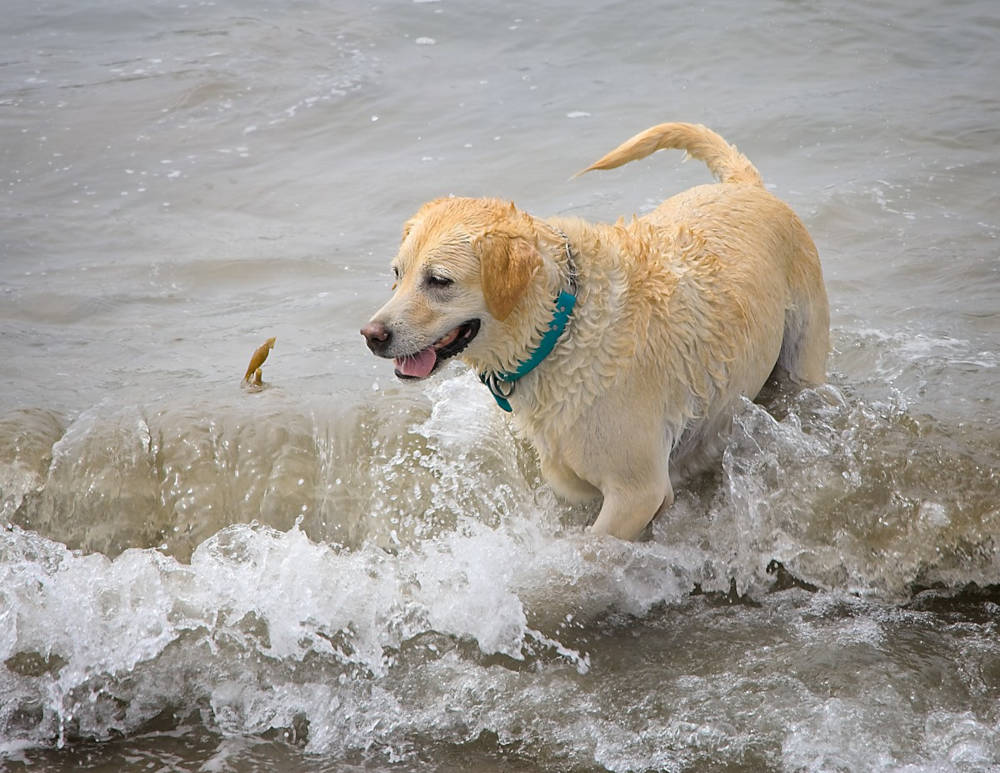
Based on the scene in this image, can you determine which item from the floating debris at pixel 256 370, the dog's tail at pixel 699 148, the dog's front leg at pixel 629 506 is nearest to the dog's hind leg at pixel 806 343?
the dog's tail at pixel 699 148

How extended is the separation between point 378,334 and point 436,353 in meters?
0.26

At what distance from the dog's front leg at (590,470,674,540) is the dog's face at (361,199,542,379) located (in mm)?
861

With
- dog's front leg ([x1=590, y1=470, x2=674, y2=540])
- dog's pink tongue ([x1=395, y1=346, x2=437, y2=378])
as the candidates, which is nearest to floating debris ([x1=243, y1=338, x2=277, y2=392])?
dog's pink tongue ([x1=395, y1=346, x2=437, y2=378])

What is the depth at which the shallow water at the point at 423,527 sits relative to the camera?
3717mm

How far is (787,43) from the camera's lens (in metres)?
12.4

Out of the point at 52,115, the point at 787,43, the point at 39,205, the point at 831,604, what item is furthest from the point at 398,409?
the point at 787,43

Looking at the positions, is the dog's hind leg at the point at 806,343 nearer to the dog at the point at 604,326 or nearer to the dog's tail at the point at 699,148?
the dog at the point at 604,326

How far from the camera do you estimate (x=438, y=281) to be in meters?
3.90

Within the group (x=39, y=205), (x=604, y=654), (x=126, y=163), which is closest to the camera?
(x=604, y=654)

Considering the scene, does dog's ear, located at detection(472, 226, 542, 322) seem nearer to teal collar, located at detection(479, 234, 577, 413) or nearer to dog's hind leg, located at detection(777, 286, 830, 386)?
teal collar, located at detection(479, 234, 577, 413)

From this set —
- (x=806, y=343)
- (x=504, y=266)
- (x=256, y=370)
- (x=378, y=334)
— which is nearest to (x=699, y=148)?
(x=806, y=343)

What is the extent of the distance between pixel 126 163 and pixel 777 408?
23.2ft

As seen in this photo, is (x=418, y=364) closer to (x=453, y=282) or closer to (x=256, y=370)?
(x=453, y=282)

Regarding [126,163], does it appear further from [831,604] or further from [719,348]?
[831,604]
